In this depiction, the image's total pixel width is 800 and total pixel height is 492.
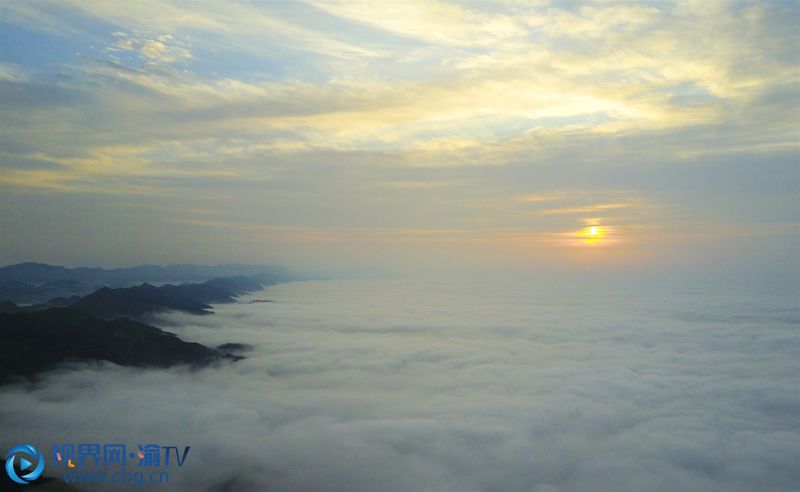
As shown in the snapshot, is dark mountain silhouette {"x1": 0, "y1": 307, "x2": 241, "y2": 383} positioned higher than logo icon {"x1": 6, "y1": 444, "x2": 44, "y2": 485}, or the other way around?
dark mountain silhouette {"x1": 0, "y1": 307, "x2": 241, "y2": 383}

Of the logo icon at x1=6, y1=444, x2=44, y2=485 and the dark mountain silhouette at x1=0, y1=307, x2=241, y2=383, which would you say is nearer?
the logo icon at x1=6, y1=444, x2=44, y2=485

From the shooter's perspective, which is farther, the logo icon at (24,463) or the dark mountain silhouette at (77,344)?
the dark mountain silhouette at (77,344)

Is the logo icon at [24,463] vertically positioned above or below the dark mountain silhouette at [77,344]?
below

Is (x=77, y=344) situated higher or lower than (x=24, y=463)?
higher

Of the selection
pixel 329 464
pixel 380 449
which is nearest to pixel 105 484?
pixel 329 464

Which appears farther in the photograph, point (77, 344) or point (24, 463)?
point (77, 344)
